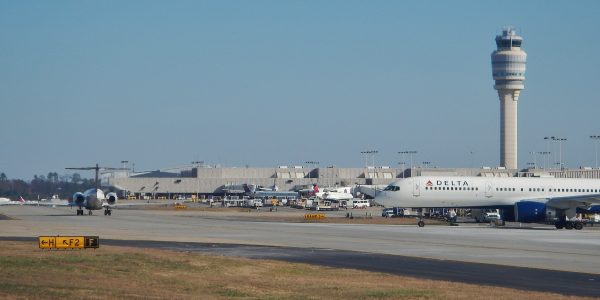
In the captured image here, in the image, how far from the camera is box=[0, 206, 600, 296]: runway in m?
34.2

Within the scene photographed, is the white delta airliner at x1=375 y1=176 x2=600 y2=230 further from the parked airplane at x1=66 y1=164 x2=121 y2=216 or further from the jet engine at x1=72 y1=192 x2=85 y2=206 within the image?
the jet engine at x1=72 y1=192 x2=85 y2=206

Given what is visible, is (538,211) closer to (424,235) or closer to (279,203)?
(424,235)

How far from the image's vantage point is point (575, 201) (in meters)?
71.1

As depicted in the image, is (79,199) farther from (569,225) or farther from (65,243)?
(65,243)

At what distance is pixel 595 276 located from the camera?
33812 millimetres

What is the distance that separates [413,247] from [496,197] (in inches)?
1067

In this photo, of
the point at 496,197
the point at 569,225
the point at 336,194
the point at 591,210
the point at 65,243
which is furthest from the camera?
the point at 336,194

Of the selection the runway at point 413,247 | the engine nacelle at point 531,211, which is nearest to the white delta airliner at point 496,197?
the engine nacelle at point 531,211

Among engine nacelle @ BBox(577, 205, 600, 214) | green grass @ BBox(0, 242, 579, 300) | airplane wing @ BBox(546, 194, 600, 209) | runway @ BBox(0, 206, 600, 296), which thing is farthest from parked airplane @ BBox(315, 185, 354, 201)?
green grass @ BBox(0, 242, 579, 300)

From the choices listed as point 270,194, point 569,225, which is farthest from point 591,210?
point 270,194

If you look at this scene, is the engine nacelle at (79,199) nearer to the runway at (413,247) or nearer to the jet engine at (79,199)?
the jet engine at (79,199)

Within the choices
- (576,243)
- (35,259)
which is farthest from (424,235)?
(35,259)

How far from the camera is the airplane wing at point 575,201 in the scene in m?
70.8

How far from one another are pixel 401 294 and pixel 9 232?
36244mm
